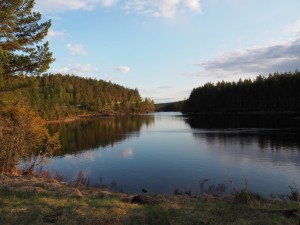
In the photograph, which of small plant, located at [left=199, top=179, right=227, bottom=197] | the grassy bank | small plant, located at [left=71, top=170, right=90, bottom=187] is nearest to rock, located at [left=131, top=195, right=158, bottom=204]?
the grassy bank

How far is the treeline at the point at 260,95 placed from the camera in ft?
466

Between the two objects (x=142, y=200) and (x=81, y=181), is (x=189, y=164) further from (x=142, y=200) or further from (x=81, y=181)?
(x=142, y=200)

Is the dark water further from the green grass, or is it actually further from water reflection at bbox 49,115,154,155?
the green grass

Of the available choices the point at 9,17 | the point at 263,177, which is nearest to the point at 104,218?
the point at 9,17

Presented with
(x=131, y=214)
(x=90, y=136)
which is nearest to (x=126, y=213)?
(x=131, y=214)

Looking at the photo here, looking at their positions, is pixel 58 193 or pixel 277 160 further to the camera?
pixel 277 160

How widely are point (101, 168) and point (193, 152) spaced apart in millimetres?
17033

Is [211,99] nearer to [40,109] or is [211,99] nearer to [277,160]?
[40,109]

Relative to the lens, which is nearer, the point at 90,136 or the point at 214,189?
the point at 214,189

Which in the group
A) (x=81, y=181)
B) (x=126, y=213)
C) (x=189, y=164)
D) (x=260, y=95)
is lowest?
(x=189, y=164)

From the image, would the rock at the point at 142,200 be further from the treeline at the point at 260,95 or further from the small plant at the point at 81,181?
the treeline at the point at 260,95

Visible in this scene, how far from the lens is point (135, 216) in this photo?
12047 millimetres

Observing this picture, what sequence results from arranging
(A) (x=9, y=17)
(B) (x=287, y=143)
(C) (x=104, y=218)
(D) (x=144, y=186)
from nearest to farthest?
1. (C) (x=104, y=218)
2. (A) (x=9, y=17)
3. (D) (x=144, y=186)
4. (B) (x=287, y=143)

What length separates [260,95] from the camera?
158250mm
